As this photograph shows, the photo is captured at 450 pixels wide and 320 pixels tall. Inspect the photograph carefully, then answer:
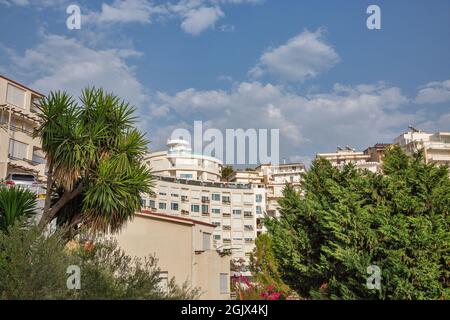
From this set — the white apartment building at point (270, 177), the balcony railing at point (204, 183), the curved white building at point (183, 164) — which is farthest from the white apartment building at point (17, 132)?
the white apartment building at point (270, 177)

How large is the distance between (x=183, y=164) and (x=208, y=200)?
1438cm

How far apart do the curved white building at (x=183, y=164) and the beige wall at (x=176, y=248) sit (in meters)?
62.1

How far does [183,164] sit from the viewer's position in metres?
91.8

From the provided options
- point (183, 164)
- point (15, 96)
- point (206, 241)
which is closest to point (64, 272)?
point (206, 241)

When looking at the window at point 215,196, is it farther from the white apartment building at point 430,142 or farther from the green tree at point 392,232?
the green tree at point 392,232

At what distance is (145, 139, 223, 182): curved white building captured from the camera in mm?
90750

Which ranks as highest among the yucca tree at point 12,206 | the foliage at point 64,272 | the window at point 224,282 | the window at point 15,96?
the window at point 15,96

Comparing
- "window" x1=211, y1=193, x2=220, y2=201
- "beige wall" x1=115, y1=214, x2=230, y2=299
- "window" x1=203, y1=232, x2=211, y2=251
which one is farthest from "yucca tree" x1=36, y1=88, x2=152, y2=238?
"window" x1=211, y1=193, x2=220, y2=201

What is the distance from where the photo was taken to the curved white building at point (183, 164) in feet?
298

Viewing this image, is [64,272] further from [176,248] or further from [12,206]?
[176,248]
